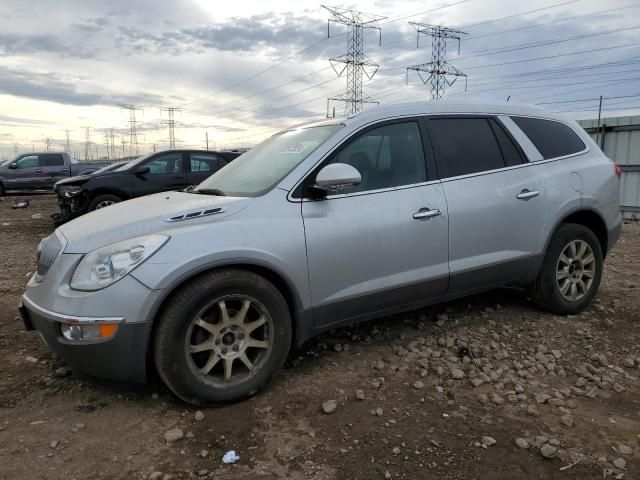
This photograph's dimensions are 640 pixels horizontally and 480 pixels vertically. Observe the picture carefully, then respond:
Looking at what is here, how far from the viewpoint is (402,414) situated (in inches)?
115

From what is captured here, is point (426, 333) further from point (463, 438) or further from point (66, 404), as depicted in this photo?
point (66, 404)

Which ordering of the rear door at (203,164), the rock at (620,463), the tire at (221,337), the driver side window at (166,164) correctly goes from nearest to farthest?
the rock at (620,463) → the tire at (221,337) → the driver side window at (166,164) → the rear door at (203,164)

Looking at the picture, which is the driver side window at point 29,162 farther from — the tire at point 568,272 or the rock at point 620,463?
the rock at point 620,463

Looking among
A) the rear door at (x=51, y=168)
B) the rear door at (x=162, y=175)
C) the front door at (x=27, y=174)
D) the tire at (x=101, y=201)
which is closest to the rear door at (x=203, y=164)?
the rear door at (x=162, y=175)

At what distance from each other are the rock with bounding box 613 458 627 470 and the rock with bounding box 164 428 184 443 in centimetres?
213

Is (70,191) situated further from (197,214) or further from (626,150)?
(626,150)

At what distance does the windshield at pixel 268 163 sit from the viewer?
343cm

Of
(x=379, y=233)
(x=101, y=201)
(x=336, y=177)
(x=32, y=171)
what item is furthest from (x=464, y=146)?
(x=32, y=171)

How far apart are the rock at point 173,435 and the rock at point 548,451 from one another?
181 centimetres

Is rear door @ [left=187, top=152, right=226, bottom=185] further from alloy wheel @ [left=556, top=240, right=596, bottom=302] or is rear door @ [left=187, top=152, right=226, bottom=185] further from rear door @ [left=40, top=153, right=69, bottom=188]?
rear door @ [left=40, top=153, right=69, bottom=188]

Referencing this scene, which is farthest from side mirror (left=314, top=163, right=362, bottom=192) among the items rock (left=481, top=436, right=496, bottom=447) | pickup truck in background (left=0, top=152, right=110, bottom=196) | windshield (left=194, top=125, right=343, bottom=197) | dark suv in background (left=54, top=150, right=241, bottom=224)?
pickup truck in background (left=0, top=152, right=110, bottom=196)

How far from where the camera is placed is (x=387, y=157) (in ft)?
11.8

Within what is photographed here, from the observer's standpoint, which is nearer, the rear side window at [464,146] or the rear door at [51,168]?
the rear side window at [464,146]

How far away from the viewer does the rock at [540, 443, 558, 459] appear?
8.30 ft
